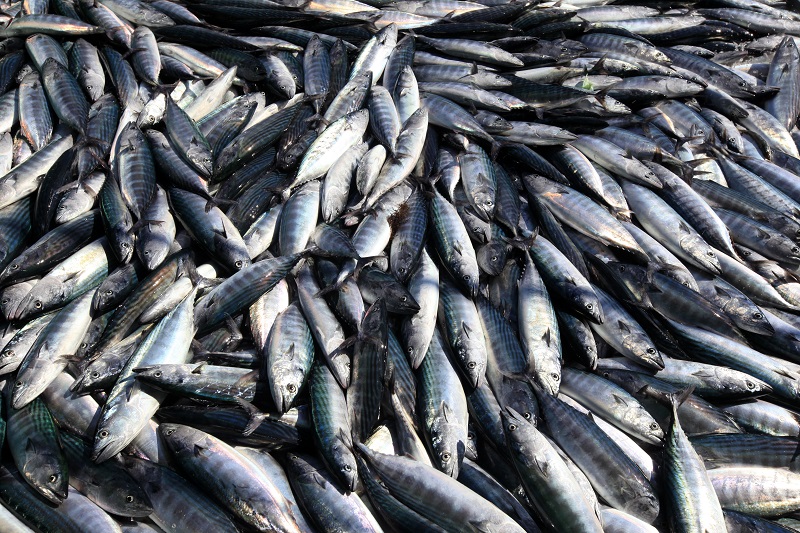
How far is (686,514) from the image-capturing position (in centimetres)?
265

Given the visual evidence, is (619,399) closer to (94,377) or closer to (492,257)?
(492,257)

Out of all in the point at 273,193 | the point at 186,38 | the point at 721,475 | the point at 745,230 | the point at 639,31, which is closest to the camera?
the point at 721,475

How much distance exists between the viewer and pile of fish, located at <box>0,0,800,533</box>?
2746mm

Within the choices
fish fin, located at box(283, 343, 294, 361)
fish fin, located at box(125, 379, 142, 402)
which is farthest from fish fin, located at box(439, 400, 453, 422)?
fish fin, located at box(125, 379, 142, 402)

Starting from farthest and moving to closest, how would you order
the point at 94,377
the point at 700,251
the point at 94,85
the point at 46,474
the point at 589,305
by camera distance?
1. the point at 94,85
2. the point at 700,251
3. the point at 589,305
4. the point at 94,377
5. the point at 46,474

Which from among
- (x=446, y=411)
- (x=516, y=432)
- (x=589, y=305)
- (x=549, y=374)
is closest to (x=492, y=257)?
(x=589, y=305)

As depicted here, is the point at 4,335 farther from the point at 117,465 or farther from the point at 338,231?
the point at 338,231

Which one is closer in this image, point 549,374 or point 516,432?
point 516,432

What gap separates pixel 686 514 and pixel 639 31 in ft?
14.9

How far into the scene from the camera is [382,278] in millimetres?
3385

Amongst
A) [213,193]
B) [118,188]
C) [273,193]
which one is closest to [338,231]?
[273,193]

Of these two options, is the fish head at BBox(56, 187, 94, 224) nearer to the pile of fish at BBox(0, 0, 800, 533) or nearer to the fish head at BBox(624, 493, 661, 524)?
the pile of fish at BBox(0, 0, 800, 533)

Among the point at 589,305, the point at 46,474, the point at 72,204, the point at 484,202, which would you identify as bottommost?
the point at 46,474

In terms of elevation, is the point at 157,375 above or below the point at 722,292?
below
